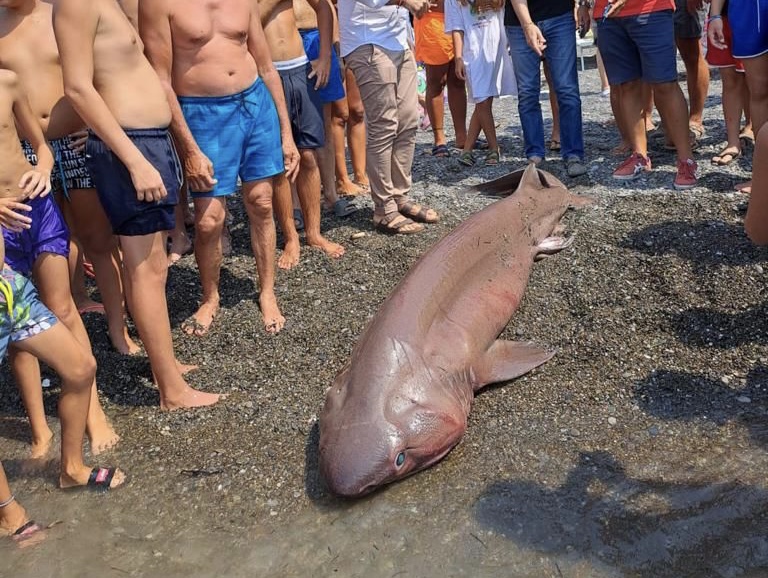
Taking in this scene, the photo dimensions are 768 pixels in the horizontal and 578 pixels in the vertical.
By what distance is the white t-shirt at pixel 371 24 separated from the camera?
5.73 meters

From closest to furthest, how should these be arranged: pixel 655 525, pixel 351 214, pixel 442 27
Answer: pixel 655 525
pixel 351 214
pixel 442 27

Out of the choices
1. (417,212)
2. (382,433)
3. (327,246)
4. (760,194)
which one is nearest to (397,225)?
(417,212)

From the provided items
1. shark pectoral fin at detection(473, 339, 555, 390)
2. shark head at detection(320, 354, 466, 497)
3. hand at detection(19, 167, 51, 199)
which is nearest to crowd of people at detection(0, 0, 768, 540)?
hand at detection(19, 167, 51, 199)

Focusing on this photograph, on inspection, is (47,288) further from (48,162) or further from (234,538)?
(234,538)

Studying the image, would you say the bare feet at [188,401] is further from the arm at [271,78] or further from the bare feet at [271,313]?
the arm at [271,78]

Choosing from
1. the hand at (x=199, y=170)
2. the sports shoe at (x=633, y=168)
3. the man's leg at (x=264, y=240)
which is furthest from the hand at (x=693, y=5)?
the hand at (x=199, y=170)

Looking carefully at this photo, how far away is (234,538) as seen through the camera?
322 centimetres

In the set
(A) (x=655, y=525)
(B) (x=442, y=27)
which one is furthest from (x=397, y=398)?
(B) (x=442, y=27)

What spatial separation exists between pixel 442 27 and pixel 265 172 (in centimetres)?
420

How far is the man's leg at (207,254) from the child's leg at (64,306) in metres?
1.03

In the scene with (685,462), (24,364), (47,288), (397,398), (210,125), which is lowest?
(685,462)

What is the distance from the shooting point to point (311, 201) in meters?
5.90

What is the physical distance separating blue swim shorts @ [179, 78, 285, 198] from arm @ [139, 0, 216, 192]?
12 cm

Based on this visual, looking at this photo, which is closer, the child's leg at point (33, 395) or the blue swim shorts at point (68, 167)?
the child's leg at point (33, 395)
